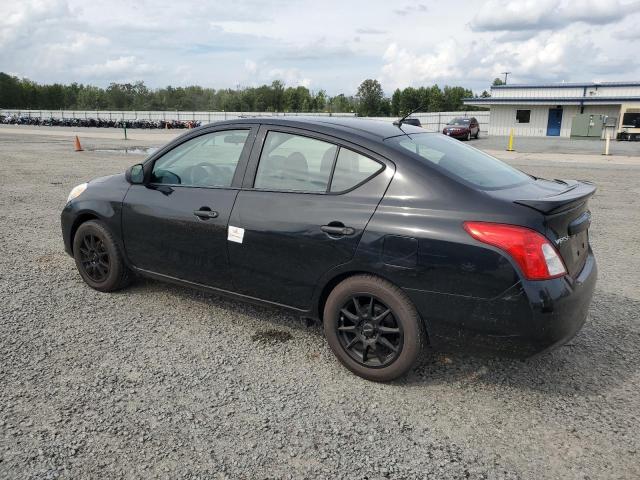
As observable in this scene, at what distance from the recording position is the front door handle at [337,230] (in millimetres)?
3070

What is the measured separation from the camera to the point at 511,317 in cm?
270

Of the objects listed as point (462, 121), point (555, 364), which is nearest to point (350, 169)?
point (555, 364)

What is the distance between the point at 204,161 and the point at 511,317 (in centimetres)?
251

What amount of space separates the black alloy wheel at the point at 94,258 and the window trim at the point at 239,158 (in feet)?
2.58

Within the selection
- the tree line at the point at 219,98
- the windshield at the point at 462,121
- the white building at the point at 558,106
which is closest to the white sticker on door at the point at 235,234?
the windshield at the point at 462,121

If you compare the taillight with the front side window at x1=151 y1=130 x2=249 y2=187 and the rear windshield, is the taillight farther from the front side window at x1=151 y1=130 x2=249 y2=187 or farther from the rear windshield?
the front side window at x1=151 y1=130 x2=249 y2=187

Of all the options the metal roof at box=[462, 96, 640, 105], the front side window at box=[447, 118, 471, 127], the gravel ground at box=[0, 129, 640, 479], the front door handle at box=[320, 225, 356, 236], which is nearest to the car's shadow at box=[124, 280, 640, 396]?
the gravel ground at box=[0, 129, 640, 479]

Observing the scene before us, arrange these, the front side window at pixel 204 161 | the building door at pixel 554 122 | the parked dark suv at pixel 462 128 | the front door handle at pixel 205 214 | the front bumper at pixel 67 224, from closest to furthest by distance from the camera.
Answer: the front door handle at pixel 205 214, the front side window at pixel 204 161, the front bumper at pixel 67 224, the parked dark suv at pixel 462 128, the building door at pixel 554 122

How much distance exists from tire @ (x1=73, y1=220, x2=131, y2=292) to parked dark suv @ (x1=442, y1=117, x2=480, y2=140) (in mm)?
29618

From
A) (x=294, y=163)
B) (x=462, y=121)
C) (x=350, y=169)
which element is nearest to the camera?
(x=350, y=169)

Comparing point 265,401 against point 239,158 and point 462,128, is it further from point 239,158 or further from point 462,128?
point 462,128

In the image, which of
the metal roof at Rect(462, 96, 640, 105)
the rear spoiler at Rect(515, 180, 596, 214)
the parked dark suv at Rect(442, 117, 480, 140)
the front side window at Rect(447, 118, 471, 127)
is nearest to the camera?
the rear spoiler at Rect(515, 180, 596, 214)

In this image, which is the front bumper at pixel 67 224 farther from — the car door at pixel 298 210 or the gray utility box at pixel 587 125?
the gray utility box at pixel 587 125

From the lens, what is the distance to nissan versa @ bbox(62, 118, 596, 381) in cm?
273
